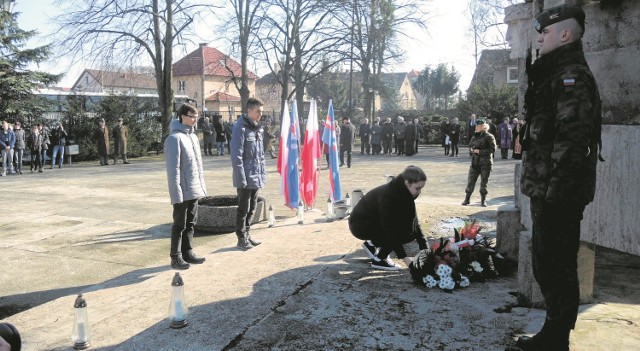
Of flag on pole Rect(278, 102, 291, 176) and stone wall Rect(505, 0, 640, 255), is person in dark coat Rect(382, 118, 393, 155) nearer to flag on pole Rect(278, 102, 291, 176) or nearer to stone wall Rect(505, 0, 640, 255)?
flag on pole Rect(278, 102, 291, 176)

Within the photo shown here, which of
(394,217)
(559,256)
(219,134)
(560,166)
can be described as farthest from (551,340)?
(219,134)

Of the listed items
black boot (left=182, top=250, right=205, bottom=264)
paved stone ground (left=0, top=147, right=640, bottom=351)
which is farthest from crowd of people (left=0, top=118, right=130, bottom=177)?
black boot (left=182, top=250, right=205, bottom=264)

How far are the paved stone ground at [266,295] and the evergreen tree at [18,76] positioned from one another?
54.7ft

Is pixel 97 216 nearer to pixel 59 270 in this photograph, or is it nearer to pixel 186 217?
pixel 59 270

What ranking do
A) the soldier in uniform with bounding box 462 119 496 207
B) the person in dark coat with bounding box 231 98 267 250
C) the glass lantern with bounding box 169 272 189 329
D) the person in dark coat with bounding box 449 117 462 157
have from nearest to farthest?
1. the glass lantern with bounding box 169 272 189 329
2. the person in dark coat with bounding box 231 98 267 250
3. the soldier in uniform with bounding box 462 119 496 207
4. the person in dark coat with bounding box 449 117 462 157

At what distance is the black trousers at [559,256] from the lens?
117 inches

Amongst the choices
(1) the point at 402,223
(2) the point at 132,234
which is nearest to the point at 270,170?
(2) the point at 132,234

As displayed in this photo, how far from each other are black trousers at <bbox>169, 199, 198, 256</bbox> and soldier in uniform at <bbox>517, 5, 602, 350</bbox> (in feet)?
12.1

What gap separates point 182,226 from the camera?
5.61m

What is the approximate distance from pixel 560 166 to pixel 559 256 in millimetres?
557

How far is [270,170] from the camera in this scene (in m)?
17.1

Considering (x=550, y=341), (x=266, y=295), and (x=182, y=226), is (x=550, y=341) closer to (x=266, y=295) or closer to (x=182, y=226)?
(x=266, y=295)

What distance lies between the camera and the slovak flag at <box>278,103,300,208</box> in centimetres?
827

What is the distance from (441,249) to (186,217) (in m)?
2.79
